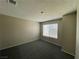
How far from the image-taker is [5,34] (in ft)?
11.1

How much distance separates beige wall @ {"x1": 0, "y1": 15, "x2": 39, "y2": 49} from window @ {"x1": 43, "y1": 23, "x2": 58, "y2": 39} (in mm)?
1189

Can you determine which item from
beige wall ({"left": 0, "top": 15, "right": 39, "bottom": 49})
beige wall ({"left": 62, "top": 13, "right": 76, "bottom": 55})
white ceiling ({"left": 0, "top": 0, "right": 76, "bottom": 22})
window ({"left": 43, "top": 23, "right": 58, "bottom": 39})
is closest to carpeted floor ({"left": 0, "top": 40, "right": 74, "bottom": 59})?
beige wall ({"left": 62, "top": 13, "right": 76, "bottom": 55})

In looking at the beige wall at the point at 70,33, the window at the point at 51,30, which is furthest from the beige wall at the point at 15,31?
the beige wall at the point at 70,33

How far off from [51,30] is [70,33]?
2.27 m

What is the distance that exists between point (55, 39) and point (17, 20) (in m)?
3.40

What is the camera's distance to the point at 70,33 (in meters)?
2.82

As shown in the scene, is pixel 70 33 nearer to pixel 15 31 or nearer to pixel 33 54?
pixel 33 54

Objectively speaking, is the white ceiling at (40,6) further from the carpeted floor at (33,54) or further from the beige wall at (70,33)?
the carpeted floor at (33,54)

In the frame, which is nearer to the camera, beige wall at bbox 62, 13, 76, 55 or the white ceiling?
the white ceiling

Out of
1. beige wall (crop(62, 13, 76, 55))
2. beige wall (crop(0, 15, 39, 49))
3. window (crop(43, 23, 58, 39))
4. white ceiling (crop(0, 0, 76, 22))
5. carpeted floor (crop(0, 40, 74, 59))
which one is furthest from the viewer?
window (crop(43, 23, 58, 39))

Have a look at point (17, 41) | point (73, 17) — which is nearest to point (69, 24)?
point (73, 17)

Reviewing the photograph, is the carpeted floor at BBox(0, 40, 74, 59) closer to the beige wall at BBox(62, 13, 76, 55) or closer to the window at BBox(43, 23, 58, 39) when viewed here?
the beige wall at BBox(62, 13, 76, 55)

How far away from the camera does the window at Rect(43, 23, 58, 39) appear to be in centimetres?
455

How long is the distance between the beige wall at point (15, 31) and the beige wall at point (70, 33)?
126 inches
